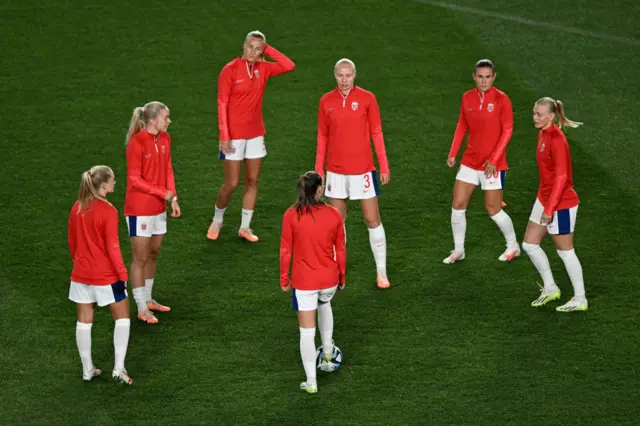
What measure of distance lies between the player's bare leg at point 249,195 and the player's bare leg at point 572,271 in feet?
10.0

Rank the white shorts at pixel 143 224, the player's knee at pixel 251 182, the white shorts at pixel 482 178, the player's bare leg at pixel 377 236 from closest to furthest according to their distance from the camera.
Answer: the white shorts at pixel 143 224
the player's bare leg at pixel 377 236
the white shorts at pixel 482 178
the player's knee at pixel 251 182

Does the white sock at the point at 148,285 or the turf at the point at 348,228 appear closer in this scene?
the turf at the point at 348,228

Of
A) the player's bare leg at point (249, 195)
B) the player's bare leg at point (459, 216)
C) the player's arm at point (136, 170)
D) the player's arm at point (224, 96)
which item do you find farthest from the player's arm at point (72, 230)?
the player's bare leg at point (459, 216)

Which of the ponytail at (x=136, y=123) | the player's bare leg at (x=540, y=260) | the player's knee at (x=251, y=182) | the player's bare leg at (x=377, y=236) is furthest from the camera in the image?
the player's knee at (x=251, y=182)

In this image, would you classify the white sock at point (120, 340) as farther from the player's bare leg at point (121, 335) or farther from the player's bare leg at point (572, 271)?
the player's bare leg at point (572, 271)

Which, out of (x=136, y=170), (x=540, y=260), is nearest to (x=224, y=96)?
(x=136, y=170)

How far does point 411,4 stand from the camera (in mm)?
16781

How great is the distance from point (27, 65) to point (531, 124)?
700 cm

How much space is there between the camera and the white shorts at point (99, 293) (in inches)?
306

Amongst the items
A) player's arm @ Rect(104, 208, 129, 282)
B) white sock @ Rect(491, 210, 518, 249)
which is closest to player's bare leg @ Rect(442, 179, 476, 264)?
white sock @ Rect(491, 210, 518, 249)

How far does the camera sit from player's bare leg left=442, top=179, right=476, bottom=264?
32.2 feet

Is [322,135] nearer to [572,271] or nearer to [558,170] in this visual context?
[558,170]

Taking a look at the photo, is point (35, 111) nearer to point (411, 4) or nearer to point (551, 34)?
point (411, 4)

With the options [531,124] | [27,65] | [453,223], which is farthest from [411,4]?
[453,223]
